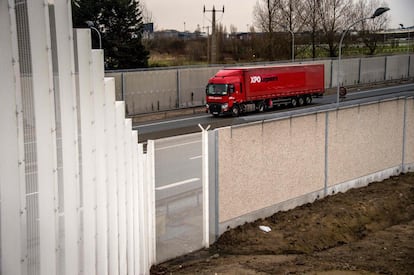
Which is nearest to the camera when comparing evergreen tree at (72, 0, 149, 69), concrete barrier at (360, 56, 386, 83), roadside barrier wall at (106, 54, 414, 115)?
roadside barrier wall at (106, 54, 414, 115)

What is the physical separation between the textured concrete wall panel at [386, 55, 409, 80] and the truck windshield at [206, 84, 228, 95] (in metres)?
30.8

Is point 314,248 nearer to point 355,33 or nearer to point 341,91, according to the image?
point 341,91

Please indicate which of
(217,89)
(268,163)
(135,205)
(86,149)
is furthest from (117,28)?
(86,149)

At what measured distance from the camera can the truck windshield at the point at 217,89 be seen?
120 feet

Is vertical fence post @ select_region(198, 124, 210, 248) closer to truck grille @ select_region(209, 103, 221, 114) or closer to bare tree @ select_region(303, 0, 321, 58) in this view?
truck grille @ select_region(209, 103, 221, 114)

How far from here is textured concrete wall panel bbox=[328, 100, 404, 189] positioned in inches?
555

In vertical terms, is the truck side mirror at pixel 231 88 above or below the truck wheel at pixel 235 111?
above

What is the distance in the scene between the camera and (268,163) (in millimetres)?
12102

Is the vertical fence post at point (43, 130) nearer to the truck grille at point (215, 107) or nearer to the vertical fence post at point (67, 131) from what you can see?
the vertical fence post at point (67, 131)

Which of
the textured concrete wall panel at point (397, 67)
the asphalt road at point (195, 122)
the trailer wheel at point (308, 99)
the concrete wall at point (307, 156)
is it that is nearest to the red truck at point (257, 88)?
the trailer wheel at point (308, 99)

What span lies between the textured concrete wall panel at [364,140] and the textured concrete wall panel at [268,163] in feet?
1.91

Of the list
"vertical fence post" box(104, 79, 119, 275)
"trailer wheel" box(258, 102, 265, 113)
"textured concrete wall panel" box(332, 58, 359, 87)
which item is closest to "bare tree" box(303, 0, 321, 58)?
"textured concrete wall panel" box(332, 58, 359, 87)

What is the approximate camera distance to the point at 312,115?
13.1m

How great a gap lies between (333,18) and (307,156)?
64598 millimetres
